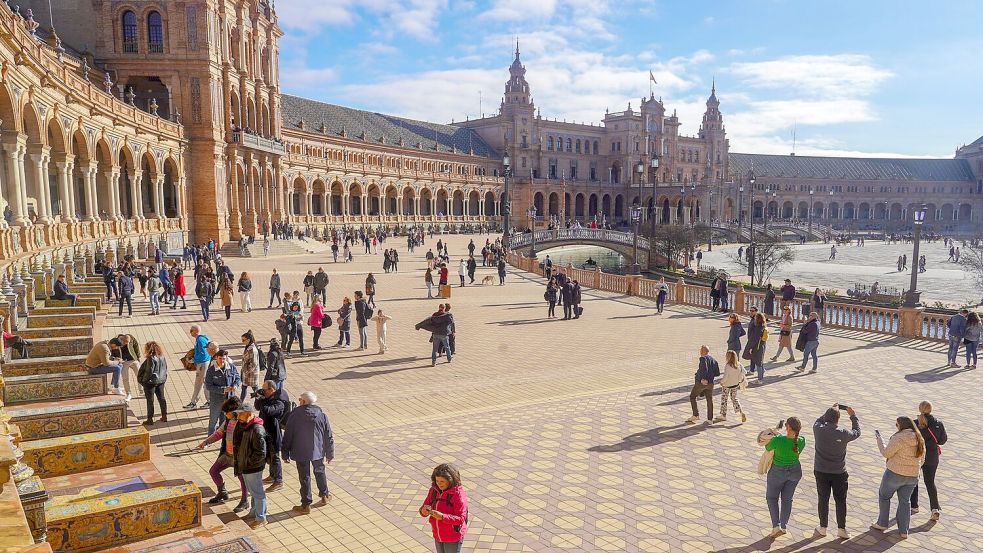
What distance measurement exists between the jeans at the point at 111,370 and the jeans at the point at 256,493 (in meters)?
4.50

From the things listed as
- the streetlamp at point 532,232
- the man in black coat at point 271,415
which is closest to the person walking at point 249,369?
the man in black coat at point 271,415

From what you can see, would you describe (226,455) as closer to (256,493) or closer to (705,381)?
(256,493)

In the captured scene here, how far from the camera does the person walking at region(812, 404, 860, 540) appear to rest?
7.03 metres

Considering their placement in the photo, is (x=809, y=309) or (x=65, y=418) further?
(x=809, y=309)

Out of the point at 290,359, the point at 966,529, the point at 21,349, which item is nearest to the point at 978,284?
the point at 966,529

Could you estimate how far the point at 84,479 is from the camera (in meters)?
7.02

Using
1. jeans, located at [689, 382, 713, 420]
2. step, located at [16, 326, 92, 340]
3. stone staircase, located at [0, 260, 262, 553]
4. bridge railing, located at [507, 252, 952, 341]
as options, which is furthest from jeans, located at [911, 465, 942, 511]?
step, located at [16, 326, 92, 340]

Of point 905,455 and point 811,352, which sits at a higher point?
point 905,455

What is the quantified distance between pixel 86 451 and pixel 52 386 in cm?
248

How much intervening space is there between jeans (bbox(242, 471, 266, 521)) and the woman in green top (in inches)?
215

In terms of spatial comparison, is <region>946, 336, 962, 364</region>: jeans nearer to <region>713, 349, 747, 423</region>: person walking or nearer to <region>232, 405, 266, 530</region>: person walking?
<region>713, 349, 747, 423</region>: person walking

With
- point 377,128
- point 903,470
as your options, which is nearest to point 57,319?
point 903,470

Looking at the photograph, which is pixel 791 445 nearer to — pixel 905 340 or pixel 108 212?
pixel 905 340

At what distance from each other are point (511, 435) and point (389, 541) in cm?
360
